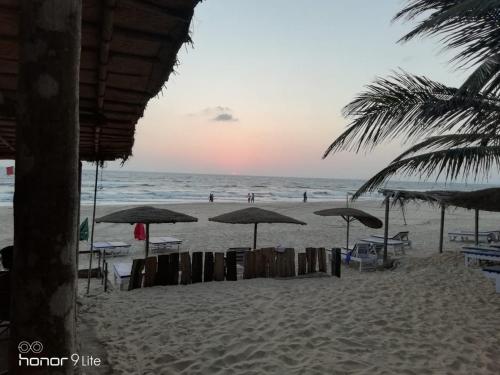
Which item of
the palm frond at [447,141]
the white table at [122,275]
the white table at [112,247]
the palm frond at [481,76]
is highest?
the palm frond at [481,76]

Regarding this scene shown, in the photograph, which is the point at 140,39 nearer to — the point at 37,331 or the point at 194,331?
the point at 37,331

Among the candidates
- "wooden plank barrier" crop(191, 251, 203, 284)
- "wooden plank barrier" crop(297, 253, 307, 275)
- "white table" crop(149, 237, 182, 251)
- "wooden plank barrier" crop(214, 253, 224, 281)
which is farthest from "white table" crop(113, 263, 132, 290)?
"white table" crop(149, 237, 182, 251)

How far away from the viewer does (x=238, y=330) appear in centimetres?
513

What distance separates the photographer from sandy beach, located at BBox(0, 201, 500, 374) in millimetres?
4156

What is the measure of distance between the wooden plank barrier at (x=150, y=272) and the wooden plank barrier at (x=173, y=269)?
31cm

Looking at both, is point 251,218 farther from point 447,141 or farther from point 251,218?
point 447,141

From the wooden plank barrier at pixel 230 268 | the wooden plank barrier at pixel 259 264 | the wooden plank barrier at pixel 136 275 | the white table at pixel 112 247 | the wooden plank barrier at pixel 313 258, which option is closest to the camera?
the wooden plank barrier at pixel 136 275

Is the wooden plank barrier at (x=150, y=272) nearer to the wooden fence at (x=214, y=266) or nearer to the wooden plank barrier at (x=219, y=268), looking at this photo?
the wooden fence at (x=214, y=266)

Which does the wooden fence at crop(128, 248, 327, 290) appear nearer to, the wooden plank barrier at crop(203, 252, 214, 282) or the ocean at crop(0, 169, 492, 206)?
the wooden plank barrier at crop(203, 252, 214, 282)

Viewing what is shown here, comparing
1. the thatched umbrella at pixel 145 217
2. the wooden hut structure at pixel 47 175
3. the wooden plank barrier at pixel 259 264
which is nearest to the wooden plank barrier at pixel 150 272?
the thatched umbrella at pixel 145 217

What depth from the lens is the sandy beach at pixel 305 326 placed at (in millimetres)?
4156

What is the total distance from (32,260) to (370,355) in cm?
415

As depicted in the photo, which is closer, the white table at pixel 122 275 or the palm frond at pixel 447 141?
the palm frond at pixel 447 141

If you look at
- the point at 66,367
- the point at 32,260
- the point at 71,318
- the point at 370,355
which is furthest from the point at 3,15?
the point at 370,355
